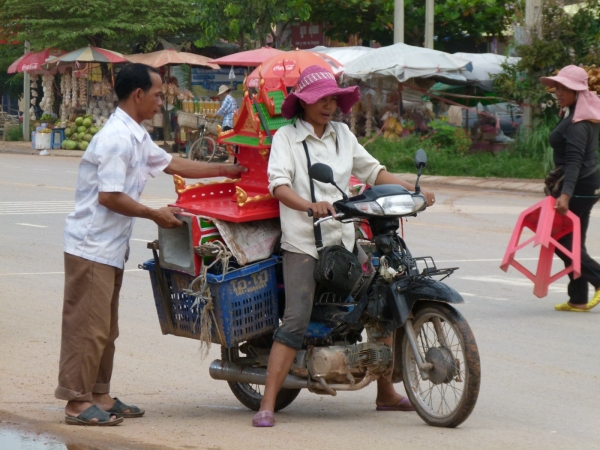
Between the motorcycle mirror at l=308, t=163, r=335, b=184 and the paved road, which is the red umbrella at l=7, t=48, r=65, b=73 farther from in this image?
the motorcycle mirror at l=308, t=163, r=335, b=184

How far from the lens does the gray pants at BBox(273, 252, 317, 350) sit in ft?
17.3

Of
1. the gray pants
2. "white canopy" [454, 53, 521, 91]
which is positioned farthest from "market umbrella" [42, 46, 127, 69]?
the gray pants

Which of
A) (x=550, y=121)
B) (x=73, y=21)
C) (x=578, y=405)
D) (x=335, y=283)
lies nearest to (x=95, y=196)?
(x=335, y=283)

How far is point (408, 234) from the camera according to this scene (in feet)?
45.2

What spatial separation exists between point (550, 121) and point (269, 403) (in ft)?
61.3

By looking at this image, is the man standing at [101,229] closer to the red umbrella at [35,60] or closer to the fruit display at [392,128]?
the fruit display at [392,128]

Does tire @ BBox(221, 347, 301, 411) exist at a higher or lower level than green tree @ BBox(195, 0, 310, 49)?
lower

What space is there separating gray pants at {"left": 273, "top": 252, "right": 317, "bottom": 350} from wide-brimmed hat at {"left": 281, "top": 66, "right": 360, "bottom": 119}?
77 centimetres

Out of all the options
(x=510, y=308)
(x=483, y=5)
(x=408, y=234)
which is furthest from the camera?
(x=483, y=5)

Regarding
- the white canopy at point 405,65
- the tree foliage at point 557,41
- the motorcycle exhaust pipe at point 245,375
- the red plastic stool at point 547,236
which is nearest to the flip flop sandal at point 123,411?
the motorcycle exhaust pipe at point 245,375

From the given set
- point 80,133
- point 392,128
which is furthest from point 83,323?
point 80,133

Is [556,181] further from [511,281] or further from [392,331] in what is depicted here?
[392,331]

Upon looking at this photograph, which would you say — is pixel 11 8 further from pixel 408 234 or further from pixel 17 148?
pixel 408 234

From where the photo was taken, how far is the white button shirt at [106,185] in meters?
5.18
